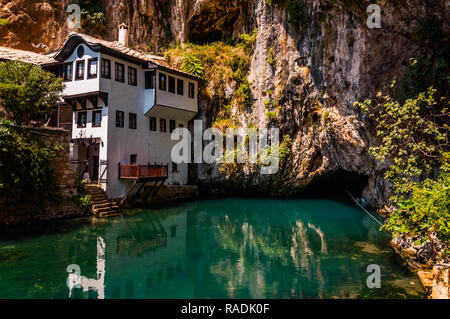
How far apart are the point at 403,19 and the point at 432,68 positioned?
289 cm

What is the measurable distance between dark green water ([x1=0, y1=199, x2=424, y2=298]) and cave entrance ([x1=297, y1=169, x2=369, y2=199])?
7.33 m

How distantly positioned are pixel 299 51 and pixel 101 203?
17800 millimetres

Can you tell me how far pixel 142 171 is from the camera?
2320 cm

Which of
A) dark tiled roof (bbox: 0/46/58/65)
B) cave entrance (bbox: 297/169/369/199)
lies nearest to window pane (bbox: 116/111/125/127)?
dark tiled roof (bbox: 0/46/58/65)

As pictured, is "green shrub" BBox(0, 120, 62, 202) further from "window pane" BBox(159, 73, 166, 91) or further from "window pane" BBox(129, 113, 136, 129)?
"window pane" BBox(159, 73, 166, 91)

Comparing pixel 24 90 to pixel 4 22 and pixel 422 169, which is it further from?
pixel 422 169

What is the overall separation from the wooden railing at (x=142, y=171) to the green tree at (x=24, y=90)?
644 centimetres

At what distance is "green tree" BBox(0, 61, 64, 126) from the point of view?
16656 millimetres

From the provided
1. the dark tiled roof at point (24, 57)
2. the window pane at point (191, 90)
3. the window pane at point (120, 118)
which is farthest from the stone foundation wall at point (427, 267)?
the dark tiled roof at point (24, 57)

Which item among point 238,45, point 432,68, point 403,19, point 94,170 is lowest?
point 94,170
